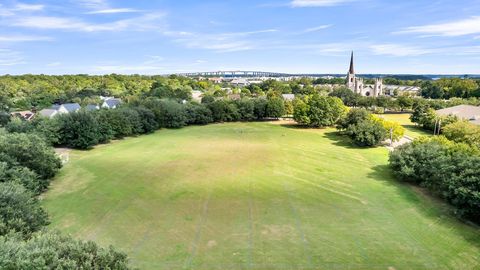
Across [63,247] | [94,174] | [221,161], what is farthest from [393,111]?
[63,247]

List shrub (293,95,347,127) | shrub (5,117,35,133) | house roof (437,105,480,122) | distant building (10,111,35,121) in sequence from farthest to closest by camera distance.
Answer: shrub (293,95,347,127)
distant building (10,111,35,121)
house roof (437,105,480,122)
shrub (5,117,35,133)

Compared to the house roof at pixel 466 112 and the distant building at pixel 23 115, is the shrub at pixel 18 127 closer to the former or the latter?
the distant building at pixel 23 115

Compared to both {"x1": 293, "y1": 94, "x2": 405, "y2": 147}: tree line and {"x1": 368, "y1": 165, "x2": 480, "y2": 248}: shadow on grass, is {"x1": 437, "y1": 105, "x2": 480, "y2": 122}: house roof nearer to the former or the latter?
{"x1": 293, "y1": 94, "x2": 405, "y2": 147}: tree line

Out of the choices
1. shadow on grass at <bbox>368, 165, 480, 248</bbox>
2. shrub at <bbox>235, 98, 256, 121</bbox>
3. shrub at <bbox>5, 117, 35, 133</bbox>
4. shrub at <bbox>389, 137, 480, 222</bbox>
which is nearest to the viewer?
shadow on grass at <bbox>368, 165, 480, 248</bbox>

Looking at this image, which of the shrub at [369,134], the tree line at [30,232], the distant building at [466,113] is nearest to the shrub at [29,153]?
the tree line at [30,232]

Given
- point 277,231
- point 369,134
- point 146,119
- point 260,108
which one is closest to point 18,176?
point 277,231

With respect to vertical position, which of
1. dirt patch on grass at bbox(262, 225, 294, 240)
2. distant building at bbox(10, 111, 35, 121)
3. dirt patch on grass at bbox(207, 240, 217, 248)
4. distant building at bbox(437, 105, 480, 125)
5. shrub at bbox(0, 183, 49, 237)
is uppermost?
distant building at bbox(437, 105, 480, 125)

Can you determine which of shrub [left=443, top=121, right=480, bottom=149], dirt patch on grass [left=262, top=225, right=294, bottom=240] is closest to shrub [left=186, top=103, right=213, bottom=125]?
shrub [left=443, top=121, right=480, bottom=149]

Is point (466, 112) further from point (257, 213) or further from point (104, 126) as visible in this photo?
point (104, 126)
